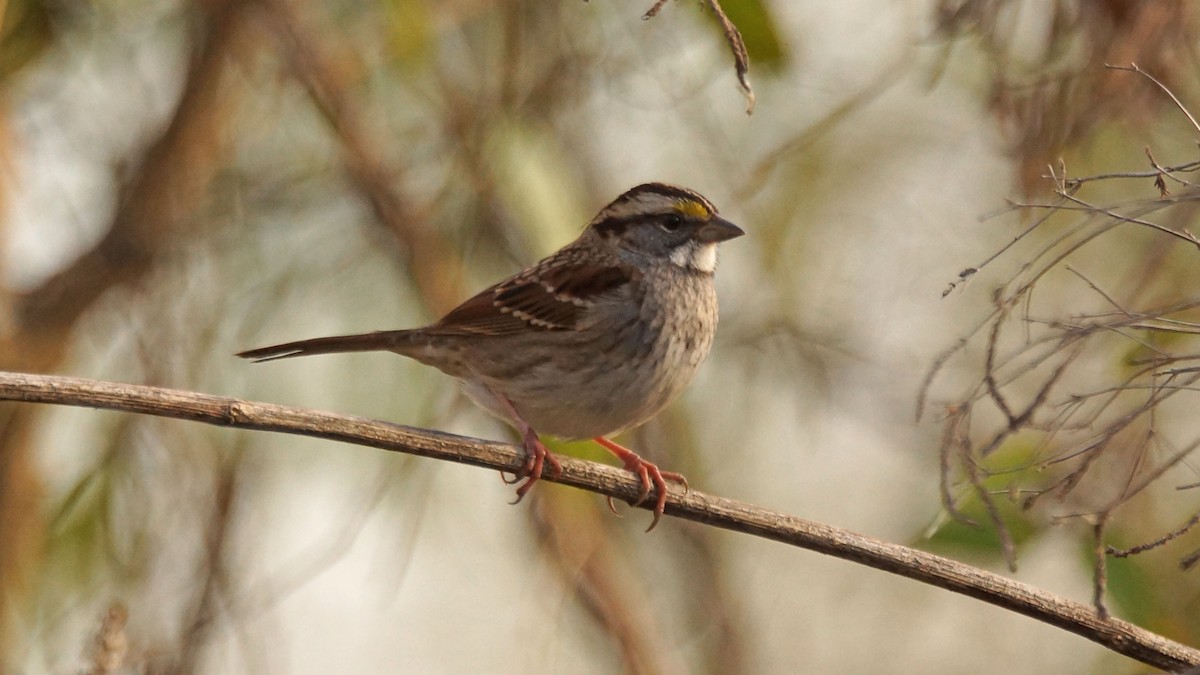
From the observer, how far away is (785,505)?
16.4ft

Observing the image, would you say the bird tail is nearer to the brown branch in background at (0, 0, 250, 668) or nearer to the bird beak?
the brown branch in background at (0, 0, 250, 668)

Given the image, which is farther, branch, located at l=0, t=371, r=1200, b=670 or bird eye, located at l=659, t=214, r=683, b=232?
bird eye, located at l=659, t=214, r=683, b=232

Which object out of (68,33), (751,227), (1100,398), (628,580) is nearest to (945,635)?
(628,580)

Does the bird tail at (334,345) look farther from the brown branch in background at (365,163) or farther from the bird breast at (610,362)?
the brown branch in background at (365,163)

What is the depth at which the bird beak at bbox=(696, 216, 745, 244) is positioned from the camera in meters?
3.88

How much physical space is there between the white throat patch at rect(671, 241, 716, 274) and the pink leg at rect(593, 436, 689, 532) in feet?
1.89

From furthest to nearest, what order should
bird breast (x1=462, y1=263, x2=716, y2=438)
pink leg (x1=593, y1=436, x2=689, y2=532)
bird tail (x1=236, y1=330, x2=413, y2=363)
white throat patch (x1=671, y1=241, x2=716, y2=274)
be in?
white throat patch (x1=671, y1=241, x2=716, y2=274)
bird breast (x1=462, y1=263, x2=716, y2=438)
bird tail (x1=236, y1=330, x2=413, y2=363)
pink leg (x1=593, y1=436, x2=689, y2=532)

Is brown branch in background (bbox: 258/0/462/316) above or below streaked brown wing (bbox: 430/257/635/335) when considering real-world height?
above

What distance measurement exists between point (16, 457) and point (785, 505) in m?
2.69

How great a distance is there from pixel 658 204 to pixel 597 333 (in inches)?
20.7

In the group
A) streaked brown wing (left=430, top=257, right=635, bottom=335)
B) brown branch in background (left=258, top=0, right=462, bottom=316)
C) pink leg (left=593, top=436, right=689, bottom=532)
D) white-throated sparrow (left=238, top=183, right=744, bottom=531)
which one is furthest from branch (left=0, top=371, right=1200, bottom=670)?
brown branch in background (left=258, top=0, right=462, bottom=316)

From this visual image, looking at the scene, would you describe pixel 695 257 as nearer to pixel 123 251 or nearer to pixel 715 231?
pixel 715 231

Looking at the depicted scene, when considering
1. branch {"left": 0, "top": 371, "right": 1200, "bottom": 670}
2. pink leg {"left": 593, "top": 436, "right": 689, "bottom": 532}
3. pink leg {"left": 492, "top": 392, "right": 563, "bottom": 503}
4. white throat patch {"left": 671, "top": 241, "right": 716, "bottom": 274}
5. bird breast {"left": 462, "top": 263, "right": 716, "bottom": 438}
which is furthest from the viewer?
white throat patch {"left": 671, "top": 241, "right": 716, "bottom": 274}

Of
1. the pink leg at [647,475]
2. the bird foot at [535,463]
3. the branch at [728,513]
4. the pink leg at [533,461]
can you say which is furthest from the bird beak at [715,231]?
the branch at [728,513]
